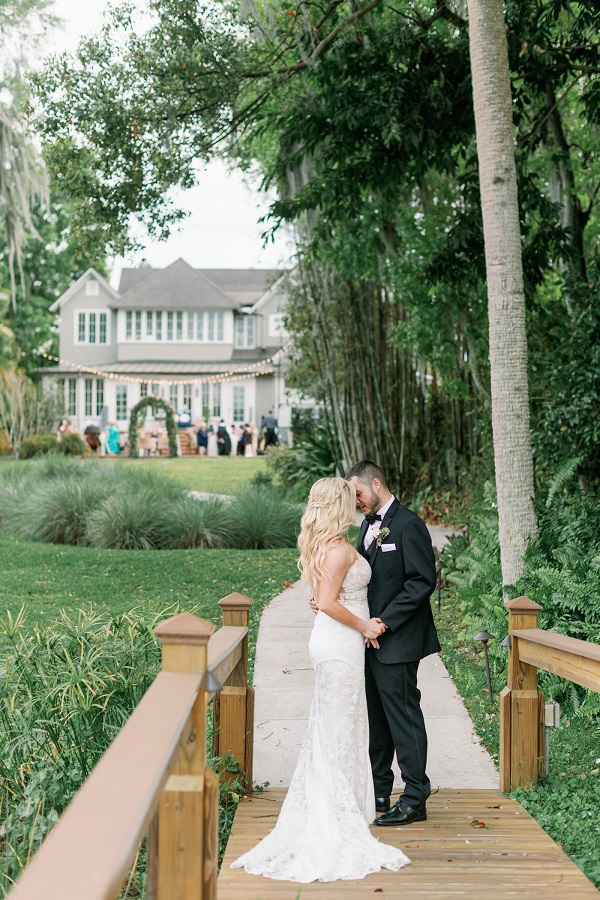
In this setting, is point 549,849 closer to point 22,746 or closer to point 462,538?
point 22,746

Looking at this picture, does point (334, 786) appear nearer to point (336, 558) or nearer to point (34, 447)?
point (336, 558)

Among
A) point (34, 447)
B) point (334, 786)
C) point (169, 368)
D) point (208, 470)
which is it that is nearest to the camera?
point (334, 786)

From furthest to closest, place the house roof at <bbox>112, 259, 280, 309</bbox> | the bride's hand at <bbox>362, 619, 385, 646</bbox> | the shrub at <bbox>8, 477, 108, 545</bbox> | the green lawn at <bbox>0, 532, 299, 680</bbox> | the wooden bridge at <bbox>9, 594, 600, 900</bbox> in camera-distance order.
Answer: the house roof at <bbox>112, 259, 280, 309</bbox>
the shrub at <bbox>8, 477, 108, 545</bbox>
the green lawn at <bbox>0, 532, 299, 680</bbox>
the bride's hand at <bbox>362, 619, 385, 646</bbox>
the wooden bridge at <bbox>9, 594, 600, 900</bbox>

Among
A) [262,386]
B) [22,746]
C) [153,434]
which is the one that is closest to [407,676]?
[22,746]

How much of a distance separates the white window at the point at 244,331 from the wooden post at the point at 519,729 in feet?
127

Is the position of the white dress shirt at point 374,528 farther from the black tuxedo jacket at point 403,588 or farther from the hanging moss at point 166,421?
the hanging moss at point 166,421

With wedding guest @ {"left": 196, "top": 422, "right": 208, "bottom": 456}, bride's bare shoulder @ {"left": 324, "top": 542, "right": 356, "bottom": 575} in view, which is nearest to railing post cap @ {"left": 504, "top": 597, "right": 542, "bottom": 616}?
bride's bare shoulder @ {"left": 324, "top": 542, "right": 356, "bottom": 575}

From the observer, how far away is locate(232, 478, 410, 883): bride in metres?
3.95

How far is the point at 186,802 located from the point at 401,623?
7.11 feet

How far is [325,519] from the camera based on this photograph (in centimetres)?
424

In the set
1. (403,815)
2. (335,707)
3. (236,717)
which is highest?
(335,707)

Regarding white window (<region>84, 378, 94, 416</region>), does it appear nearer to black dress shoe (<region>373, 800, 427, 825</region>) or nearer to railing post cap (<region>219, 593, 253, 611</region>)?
railing post cap (<region>219, 593, 253, 611</region>)

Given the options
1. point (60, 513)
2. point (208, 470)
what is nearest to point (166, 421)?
point (208, 470)

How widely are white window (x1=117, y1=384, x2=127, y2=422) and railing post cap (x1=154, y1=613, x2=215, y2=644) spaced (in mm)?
39033
